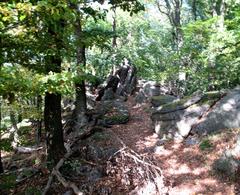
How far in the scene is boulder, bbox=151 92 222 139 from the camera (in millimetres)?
12586

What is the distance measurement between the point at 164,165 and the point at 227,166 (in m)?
2.12

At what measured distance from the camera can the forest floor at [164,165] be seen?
8.91m

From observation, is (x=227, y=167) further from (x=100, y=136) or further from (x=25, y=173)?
(x=25, y=173)

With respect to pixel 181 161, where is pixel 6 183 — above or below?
above

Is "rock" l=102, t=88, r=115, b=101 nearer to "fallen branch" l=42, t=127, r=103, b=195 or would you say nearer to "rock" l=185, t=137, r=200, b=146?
"fallen branch" l=42, t=127, r=103, b=195

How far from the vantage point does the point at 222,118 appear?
39.0ft

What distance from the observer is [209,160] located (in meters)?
10.1

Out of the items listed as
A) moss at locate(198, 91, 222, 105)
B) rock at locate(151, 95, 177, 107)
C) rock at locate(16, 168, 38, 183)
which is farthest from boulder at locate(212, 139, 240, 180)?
rock at locate(151, 95, 177, 107)

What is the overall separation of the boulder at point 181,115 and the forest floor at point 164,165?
488 millimetres

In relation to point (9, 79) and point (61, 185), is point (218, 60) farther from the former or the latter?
point (9, 79)

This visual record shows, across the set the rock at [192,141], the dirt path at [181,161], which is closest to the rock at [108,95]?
the dirt path at [181,161]

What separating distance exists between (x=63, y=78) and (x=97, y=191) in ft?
13.7

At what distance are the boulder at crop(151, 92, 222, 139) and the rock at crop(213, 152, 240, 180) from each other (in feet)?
9.73

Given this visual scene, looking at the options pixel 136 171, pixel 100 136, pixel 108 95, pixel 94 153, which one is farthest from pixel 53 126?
pixel 108 95
